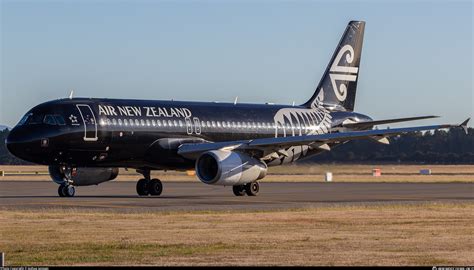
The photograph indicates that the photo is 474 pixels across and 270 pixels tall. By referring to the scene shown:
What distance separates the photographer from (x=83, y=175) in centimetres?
4388

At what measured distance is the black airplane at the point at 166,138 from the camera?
40.7 meters

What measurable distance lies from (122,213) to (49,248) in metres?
9.59

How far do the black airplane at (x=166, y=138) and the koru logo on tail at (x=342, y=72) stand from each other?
291 centimetres

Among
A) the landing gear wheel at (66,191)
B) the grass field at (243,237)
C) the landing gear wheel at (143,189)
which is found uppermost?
the grass field at (243,237)

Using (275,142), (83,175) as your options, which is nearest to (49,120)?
(83,175)

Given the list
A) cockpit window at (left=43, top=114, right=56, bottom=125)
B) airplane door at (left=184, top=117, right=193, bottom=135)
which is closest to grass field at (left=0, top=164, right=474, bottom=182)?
airplane door at (left=184, top=117, right=193, bottom=135)

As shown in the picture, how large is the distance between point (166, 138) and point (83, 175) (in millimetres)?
3626

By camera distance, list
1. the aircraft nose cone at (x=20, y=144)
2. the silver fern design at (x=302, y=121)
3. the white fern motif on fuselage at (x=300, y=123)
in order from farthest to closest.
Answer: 1. the silver fern design at (x=302, y=121)
2. the white fern motif on fuselage at (x=300, y=123)
3. the aircraft nose cone at (x=20, y=144)

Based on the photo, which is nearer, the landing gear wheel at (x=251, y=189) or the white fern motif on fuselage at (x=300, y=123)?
the landing gear wheel at (x=251, y=189)

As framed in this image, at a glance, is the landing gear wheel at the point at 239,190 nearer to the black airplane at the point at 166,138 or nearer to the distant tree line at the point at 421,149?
the black airplane at the point at 166,138

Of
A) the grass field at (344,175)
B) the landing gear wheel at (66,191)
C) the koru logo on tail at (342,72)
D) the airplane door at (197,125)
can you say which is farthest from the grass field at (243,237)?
the grass field at (344,175)

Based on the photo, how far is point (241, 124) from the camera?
4741 centimetres

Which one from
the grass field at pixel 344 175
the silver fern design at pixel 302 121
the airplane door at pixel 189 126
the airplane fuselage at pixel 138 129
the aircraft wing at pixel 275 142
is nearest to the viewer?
the airplane fuselage at pixel 138 129

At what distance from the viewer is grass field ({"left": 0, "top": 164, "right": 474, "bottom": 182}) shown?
226 feet
